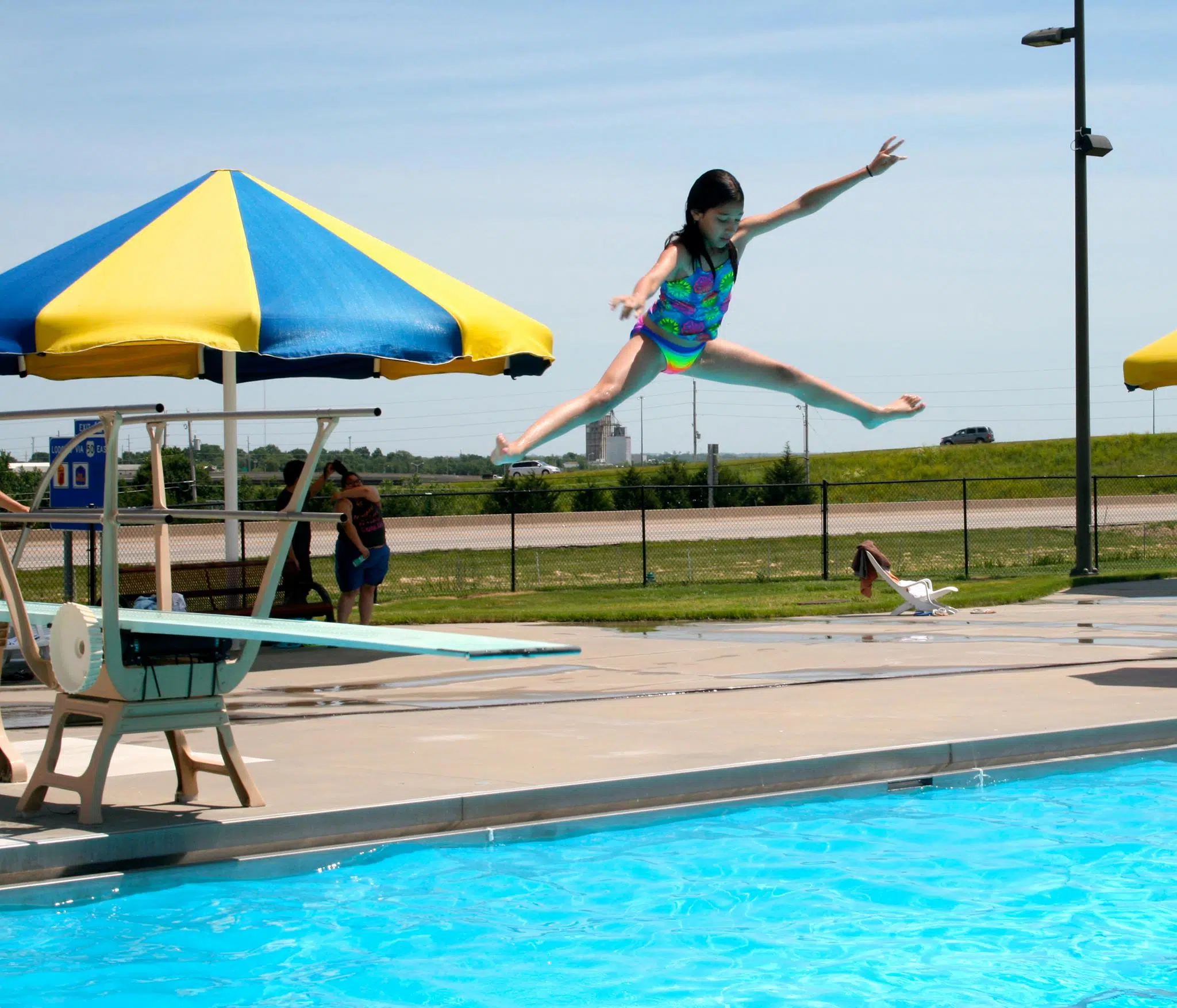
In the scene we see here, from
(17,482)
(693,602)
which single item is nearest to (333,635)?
(693,602)

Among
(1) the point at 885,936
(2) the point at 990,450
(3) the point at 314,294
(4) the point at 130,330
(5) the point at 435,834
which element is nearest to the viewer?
(1) the point at 885,936

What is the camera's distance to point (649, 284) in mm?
6160

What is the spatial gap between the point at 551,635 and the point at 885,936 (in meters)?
8.26

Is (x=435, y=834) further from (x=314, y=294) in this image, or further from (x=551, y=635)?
(x=551, y=635)

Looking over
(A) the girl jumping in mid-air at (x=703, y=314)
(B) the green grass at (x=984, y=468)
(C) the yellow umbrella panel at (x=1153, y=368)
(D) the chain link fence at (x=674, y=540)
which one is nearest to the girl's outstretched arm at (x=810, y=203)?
(A) the girl jumping in mid-air at (x=703, y=314)

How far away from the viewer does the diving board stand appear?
5816 millimetres

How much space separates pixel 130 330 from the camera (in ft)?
31.9

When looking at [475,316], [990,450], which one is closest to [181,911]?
[475,316]

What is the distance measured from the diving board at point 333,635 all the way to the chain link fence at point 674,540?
7.29 metres

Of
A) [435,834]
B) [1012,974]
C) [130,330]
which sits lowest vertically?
[1012,974]

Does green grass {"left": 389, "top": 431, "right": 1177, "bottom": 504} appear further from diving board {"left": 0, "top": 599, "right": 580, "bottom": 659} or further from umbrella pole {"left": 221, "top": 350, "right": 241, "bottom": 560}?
diving board {"left": 0, "top": 599, "right": 580, "bottom": 659}

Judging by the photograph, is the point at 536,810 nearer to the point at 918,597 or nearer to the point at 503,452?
the point at 503,452

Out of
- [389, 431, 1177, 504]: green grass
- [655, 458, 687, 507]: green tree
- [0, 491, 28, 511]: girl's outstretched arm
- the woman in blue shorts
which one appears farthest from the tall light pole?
[389, 431, 1177, 504]: green grass

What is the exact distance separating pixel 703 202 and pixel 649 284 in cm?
87
